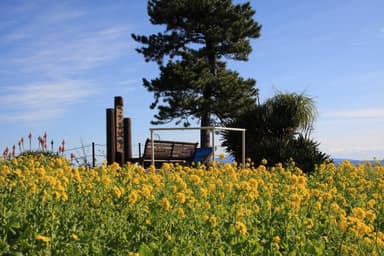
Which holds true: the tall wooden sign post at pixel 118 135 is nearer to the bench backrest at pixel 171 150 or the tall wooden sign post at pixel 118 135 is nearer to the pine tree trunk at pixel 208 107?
the bench backrest at pixel 171 150

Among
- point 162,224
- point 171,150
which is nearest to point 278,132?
point 171,150

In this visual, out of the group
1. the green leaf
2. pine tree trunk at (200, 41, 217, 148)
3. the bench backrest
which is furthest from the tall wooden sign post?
the green leaf

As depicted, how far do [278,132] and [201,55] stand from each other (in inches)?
261

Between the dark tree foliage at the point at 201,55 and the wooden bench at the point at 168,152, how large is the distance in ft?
21.2

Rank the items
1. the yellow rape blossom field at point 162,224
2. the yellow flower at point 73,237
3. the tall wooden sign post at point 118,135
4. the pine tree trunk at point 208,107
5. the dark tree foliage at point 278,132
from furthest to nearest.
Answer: the pine tree trunk at point 208,107 → the tall wooden sign post at point 118,135 → the dark tree foliage at point 278,132 → the yellow rape blossom field at point 162,224 → the yellow flower at point 73,237

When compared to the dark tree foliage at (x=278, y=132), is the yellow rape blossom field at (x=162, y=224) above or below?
below

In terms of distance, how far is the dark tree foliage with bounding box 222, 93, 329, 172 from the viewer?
12.6m

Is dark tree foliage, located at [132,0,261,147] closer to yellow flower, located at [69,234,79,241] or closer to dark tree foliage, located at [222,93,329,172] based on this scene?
dark tree foliage, located at [222,93,329,172]

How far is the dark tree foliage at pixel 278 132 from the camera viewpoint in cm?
1262

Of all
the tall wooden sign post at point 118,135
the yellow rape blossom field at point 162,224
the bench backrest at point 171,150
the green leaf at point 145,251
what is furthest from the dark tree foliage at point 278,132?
the green leaf at point 145,251

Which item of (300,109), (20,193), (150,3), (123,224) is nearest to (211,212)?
(123,224)

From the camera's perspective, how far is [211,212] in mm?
4047

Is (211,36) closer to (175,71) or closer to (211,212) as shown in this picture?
(175,71)

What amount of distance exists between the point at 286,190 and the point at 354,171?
3.01m
